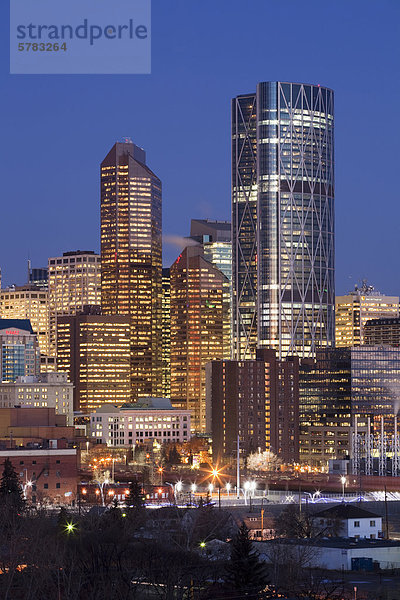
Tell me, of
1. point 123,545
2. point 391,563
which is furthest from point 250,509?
point 123,545

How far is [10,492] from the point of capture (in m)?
105

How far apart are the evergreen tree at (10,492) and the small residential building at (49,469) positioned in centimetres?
433

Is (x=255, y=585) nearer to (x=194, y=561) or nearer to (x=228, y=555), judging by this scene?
(x=194, y=561)

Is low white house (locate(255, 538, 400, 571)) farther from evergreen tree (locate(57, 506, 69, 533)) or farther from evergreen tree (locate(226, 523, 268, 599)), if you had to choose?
evergreen tree (locate(57, 506, 69, 533))

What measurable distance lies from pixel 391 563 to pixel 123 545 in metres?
15.3

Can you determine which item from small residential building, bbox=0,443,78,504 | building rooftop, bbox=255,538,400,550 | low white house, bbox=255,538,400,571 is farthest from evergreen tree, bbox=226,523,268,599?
small residential building, bbox=0,443,78,504

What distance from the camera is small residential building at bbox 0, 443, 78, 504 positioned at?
127562 millimetres

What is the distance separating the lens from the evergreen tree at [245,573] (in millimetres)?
60625

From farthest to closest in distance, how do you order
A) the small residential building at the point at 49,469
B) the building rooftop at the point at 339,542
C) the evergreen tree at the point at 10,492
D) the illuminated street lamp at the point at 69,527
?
1. the small residential building at the point at 49,469
2. the evergreen tree at the point at 10,492
3. the illuminated street lamp at the point at 69,527
4. the building rooftop at the point at 339,542

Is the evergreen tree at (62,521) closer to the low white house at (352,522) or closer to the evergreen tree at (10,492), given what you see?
the evergreen tree at (10,492)

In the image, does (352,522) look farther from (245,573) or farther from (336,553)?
(245,573)

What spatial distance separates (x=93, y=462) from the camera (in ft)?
630

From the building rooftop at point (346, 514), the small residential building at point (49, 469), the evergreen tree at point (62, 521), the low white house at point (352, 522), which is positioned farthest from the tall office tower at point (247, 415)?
the evergreen tree at point (62, 521)

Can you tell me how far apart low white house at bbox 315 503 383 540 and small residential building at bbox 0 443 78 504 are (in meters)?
38.5
